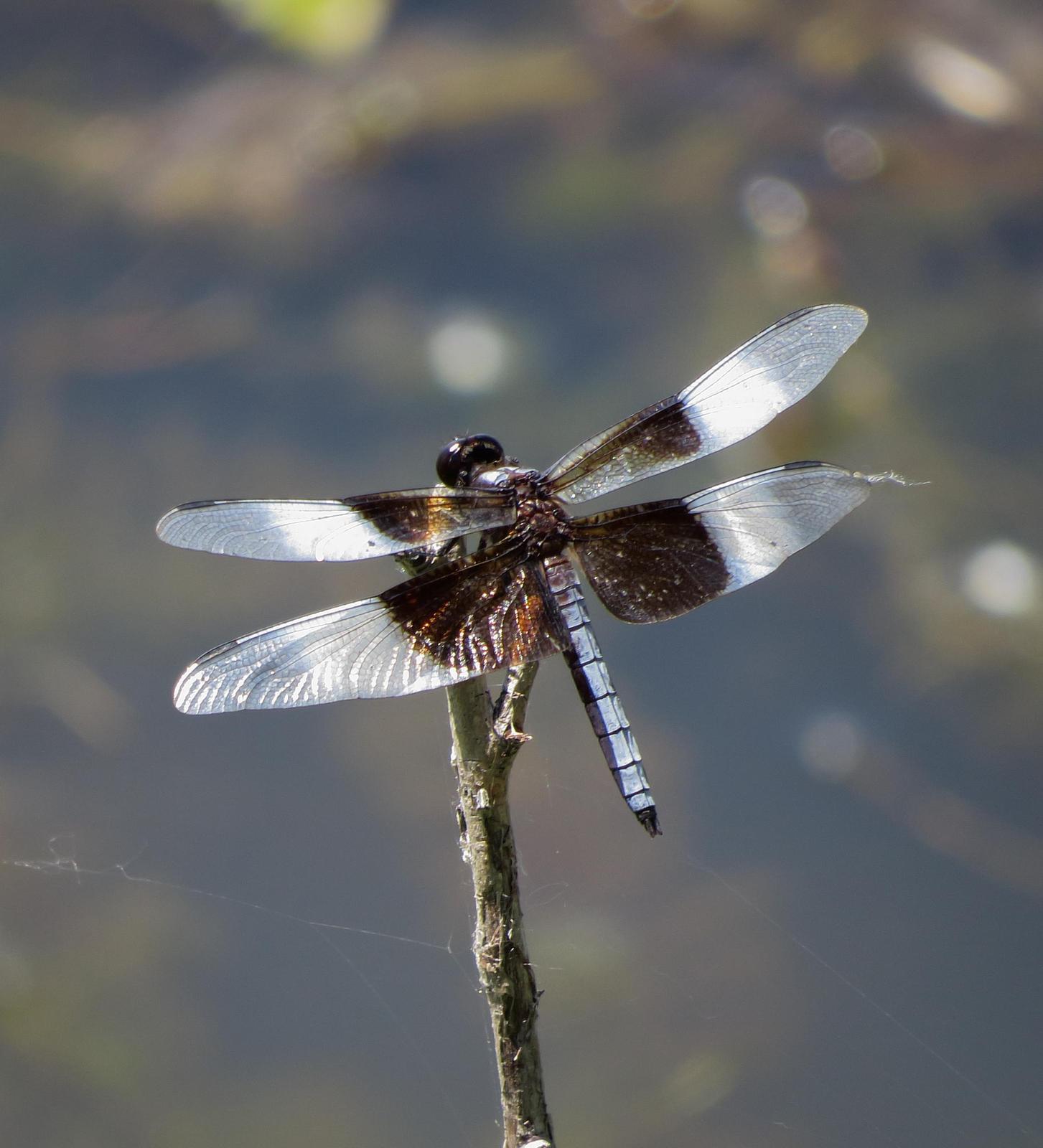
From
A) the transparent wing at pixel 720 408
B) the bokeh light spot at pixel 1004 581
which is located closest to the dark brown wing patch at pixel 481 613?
the transparent wing at pixel 720 408

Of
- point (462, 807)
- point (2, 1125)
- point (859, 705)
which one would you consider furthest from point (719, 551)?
point (2, 1125)

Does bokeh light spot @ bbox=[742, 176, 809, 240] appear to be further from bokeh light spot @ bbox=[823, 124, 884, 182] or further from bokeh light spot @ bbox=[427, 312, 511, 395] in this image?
bokeh light spot @ bbox=[427, 312, 511, 395]

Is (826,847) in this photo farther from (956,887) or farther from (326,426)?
(326,426)

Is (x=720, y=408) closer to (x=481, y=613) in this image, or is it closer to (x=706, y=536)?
(x=706, y=536)

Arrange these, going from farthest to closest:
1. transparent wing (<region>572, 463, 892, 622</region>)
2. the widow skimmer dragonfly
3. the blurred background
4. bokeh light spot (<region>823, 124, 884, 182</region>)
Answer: bokeh light spot (<region>823, 124, 884, 182</region>)
the blurred background
transparent wing (<region>572, 463, 892, 622</region>)
the widow skimmer dragonfly

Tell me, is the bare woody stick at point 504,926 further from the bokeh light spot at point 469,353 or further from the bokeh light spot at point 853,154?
the bokeh light spot at point 853,154

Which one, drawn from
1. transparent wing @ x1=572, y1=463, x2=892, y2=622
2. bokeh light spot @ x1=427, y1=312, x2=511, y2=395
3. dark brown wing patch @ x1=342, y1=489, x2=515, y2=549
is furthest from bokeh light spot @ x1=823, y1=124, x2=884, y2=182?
dark brown wing patch @ x1=342, y1=489, x2=515, y2=549
